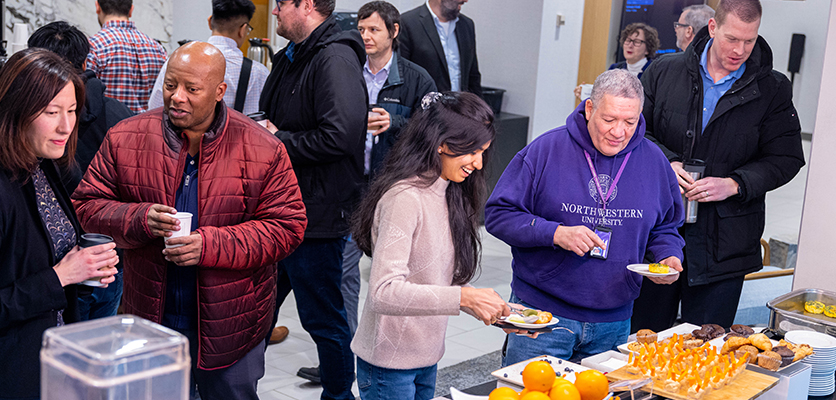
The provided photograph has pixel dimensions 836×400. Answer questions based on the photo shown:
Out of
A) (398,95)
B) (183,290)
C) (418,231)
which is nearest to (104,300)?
(183,290)

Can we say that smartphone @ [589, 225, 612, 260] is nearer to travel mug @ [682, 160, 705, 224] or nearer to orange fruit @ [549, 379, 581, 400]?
travel mug @ [682, 160, 705, 224]

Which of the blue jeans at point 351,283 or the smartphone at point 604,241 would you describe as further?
the blue jeans at point 351,283

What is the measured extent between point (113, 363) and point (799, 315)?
2370 millimetres

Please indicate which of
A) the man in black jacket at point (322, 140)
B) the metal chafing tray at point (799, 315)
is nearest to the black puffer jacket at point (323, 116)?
the man in black jacket at point (322, 140)

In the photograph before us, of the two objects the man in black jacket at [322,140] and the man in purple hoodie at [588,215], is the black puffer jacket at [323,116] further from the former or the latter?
the man in purple hoodie at [588,215]

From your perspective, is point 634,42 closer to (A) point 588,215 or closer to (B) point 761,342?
(A) point 588,215

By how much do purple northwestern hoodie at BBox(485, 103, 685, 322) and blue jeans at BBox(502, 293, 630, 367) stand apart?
28 mm

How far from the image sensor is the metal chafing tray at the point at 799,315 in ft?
8.61

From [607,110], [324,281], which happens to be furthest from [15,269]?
[607,110]

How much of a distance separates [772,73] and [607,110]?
106 cm

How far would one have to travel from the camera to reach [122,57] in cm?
460

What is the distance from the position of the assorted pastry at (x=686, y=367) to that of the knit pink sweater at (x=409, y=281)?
51 centimetres

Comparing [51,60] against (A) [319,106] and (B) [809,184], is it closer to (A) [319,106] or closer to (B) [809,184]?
(A) [319,106]

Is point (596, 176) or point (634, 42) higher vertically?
point (634, 42)
